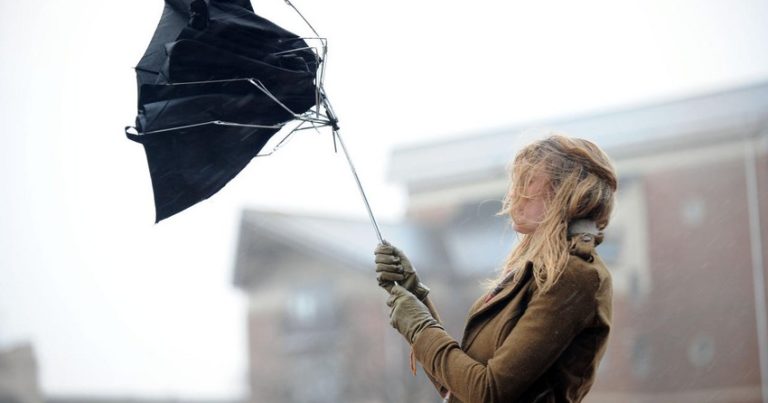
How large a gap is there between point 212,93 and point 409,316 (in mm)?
681

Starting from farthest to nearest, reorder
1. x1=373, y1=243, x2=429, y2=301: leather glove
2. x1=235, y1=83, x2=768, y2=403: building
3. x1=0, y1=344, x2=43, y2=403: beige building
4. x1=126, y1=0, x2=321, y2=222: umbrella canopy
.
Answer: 1. x1=235, y1=83, x2=768, y2=403: building
2. x1=0, y1=344, x2=43, y2=403: beige building
3. x1=126, y1=0, x2=321, y2=222: umbrella canopy
4. x1=373, y1=243, x2=429, y2=301: leather glove

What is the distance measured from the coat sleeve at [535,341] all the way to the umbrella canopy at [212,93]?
73 centimetres

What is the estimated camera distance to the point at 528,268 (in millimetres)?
1782

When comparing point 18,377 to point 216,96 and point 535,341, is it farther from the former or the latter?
point 535,341

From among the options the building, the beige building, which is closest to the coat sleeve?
the beige building

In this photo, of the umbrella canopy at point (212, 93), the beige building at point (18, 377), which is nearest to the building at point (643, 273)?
the beige building at point (18, 377)

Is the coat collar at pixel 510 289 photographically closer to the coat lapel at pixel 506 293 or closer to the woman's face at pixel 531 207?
the coat lapel at pixel 506 293

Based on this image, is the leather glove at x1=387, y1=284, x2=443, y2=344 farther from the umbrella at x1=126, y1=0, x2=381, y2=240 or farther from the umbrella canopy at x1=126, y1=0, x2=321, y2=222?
the umbrella canopy at x1=126, y1=0, x2=321, y2=222

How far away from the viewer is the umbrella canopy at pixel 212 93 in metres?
2.10

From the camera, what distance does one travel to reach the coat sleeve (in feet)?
5.48

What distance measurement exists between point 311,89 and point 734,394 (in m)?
23.8

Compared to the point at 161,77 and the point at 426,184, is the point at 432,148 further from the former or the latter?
the point at 161,77

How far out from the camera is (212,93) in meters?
2.17

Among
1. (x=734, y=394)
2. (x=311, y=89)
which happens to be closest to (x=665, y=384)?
(x=734, y=394)
